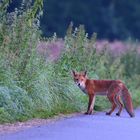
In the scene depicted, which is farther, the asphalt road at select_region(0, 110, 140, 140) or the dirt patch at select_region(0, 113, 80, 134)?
the dirt patch at select_region(0, 113, 80, 134)

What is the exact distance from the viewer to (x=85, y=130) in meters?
16.0

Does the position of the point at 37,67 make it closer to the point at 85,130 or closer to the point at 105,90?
the point at 105,90

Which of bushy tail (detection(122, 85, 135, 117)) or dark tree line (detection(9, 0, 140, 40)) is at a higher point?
dark tree line (detection(9, 0, 140, 40))

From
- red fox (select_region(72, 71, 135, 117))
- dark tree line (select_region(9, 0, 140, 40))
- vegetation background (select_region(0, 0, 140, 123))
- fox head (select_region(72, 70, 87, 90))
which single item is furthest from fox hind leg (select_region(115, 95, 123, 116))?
dark tree line (select_region(9, 0, 140, 40))

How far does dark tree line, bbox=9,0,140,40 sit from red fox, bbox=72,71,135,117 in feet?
131

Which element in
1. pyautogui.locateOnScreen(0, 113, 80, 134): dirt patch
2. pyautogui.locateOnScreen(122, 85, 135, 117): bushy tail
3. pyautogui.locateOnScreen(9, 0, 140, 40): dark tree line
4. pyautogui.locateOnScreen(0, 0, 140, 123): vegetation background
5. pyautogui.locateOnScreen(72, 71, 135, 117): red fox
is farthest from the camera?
Answer: pyautogui.locateOnScreen(9, 0, 140, 40): dark tree line

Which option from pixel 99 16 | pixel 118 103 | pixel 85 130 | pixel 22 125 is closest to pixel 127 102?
pixel 118 103

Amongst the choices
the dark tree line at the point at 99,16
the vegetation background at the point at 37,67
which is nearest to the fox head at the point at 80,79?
the vegetation background at the point at 37,67

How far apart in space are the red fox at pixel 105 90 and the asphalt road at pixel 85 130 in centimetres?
100

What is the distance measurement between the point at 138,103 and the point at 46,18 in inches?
1461

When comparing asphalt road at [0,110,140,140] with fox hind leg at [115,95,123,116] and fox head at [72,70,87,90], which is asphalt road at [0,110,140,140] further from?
fox head at [72,70,87,90]

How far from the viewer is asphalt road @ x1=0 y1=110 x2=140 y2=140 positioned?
15.1 meters

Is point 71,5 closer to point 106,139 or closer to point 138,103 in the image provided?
point 138,103

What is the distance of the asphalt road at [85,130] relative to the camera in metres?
15.1
